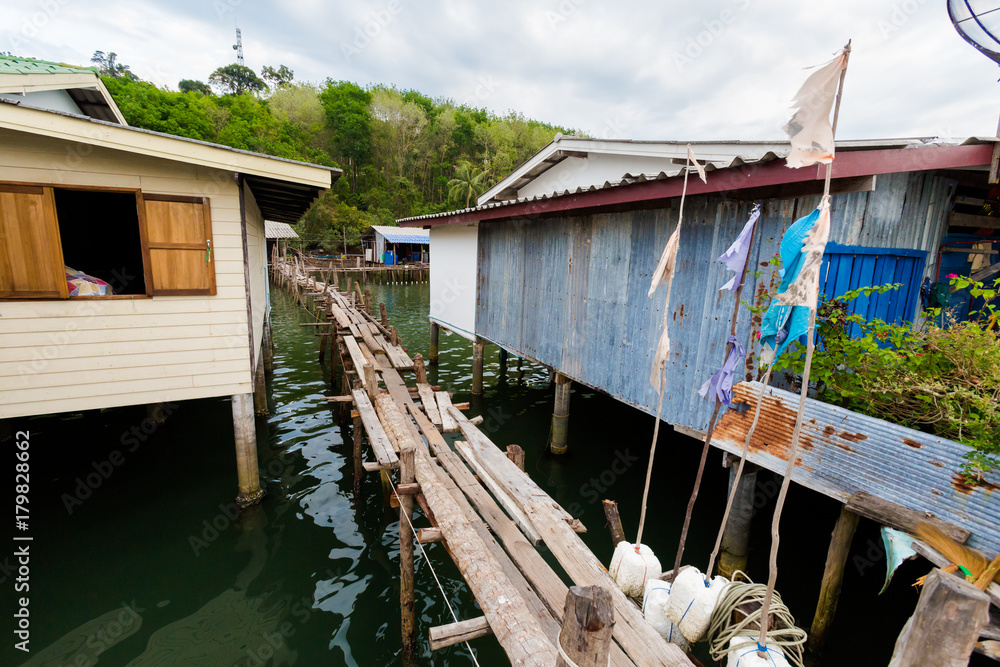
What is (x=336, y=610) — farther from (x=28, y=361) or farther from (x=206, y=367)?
(x=28, y=361)

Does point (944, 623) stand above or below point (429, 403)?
above

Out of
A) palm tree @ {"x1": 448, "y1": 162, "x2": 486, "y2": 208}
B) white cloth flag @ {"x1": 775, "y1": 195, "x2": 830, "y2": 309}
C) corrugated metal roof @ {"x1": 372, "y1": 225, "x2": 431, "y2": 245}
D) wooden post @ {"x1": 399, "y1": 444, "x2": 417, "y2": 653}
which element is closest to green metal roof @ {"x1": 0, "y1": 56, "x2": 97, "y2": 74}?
wooden post @ {"x1": 399, "y1": 444, "x2": 417, "y2": 653}

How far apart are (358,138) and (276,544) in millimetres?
59193

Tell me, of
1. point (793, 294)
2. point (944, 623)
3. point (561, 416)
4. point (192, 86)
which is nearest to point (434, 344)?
point (561, 416)

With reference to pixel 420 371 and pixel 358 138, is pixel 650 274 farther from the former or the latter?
pixel 358 138

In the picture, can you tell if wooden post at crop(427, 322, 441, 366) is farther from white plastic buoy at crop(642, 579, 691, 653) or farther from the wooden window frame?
white plastic buoy at crop(642, 579, 691, 653)

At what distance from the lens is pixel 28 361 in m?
5.48

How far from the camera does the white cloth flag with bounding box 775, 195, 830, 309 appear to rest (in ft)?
8.07

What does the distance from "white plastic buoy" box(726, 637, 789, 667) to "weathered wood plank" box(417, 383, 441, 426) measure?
4246 mm

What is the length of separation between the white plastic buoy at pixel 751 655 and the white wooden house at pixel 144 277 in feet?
22.0

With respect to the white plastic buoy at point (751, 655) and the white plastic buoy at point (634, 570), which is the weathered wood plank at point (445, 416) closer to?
the white plastic buoy at point (634, 570)

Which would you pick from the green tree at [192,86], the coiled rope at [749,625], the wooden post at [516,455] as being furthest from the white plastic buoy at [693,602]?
the green tree at [192,86]

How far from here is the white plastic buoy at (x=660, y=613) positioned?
3.09m

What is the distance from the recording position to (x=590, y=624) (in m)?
1.88
